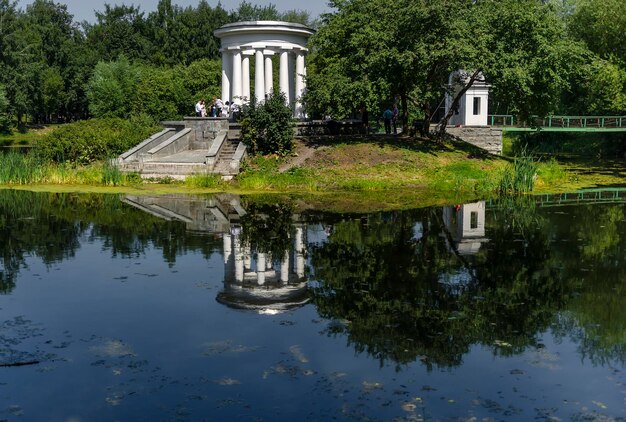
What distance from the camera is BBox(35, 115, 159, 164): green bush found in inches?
1496

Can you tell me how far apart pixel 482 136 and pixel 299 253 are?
30.0 meters

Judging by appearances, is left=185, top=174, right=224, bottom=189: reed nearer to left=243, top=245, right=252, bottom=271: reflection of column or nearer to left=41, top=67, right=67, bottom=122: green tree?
left=243, top=245, right=252, bottom=271: reflection of column

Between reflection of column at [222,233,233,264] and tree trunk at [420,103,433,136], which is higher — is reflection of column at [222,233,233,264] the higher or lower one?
the lower one

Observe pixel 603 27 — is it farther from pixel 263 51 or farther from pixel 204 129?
pixel 204 129

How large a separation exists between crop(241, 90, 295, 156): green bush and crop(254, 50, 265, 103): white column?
6.37 meters

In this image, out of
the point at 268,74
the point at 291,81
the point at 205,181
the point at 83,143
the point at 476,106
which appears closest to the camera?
the point at 205,181

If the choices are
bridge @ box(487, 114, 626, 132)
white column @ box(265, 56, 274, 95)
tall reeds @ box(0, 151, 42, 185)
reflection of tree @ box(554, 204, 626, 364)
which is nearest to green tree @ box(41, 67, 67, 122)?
white column @ box(265, 56, 274, 95)

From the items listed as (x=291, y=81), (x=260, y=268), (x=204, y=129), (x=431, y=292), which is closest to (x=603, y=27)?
(x=291, y=81)

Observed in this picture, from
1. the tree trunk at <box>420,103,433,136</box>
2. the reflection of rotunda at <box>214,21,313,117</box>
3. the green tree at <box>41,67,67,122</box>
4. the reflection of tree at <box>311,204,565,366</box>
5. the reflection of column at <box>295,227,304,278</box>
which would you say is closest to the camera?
the reflection of tree at <box>311,204,565,366</box>

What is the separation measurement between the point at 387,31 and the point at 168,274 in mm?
23339

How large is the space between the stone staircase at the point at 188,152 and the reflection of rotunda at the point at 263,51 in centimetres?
294

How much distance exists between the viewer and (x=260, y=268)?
17641 millimetres

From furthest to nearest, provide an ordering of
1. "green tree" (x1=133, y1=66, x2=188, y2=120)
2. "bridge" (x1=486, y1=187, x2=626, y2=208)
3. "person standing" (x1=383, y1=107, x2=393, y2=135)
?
"green tree" (x1=133, y1=66, x2=188, y2=120) < "person standing" (x1=383, y1=107, x2=393, y2=135) < "bridge" (x1=486, y1=187, x2=626, y2=208)

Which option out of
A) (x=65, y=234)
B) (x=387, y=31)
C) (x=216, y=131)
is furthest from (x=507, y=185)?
(x=65, y=234)
